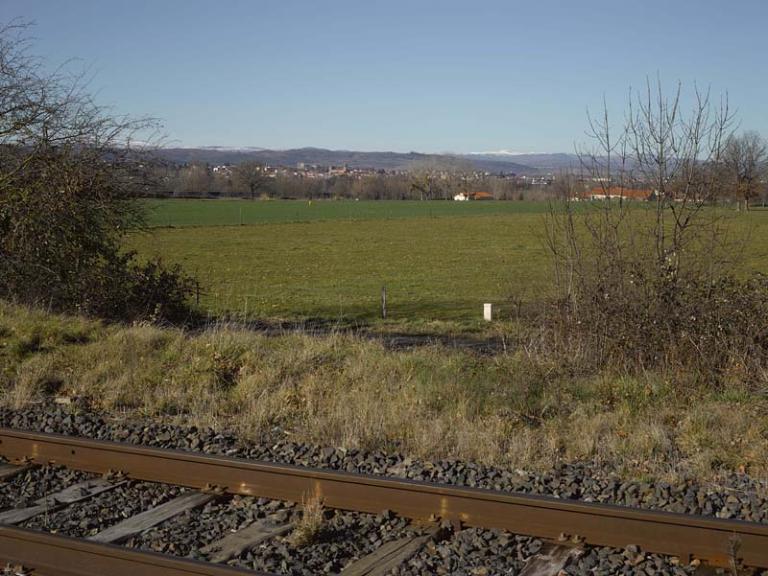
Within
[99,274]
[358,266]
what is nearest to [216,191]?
[358,266]

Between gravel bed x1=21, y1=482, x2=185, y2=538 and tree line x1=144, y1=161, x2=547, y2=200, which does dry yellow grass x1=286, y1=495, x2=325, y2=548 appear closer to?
gravel bed x1=21, y1=482, x2=185, y2=538

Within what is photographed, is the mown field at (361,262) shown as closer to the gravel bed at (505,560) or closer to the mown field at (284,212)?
the mown field at (284,212)

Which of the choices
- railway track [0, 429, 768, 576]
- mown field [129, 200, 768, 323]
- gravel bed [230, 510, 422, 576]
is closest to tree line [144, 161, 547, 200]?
mown field [129, 200, 768, 323]

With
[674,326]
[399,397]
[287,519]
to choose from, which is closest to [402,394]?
[399,397]

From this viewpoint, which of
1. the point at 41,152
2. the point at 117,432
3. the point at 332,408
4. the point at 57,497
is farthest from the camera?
the point at 41,152

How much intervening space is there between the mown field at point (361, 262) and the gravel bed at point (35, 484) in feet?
24.4

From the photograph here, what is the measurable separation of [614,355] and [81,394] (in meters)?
6.51

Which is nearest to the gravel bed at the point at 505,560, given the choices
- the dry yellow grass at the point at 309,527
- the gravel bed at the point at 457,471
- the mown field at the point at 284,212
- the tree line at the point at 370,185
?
the dry yellow grass at the point at 309,527

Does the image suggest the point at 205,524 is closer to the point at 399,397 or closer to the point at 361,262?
the point at 399,397

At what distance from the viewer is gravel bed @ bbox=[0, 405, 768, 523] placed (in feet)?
21.4

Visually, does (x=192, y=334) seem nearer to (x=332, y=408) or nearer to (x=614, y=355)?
(x=332, y=408)

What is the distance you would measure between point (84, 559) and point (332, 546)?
1.55 metres

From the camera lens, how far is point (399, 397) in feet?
31.1

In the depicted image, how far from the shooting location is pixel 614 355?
11312 millimetres
